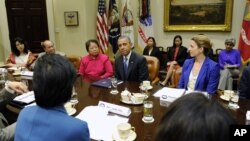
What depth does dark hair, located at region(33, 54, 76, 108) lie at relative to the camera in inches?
42.8

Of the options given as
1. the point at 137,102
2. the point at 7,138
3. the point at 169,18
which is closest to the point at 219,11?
the point at 169,18

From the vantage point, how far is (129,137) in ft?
4.56

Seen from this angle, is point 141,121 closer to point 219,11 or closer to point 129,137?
point 129,137

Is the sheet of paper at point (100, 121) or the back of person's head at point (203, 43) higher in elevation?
the back of person's head at point (203, 43)

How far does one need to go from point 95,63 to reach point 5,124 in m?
1.74

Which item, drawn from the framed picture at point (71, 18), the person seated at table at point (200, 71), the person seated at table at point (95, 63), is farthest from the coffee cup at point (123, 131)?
the framed picture at point (71, 18)

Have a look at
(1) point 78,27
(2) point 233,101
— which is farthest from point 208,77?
(1) point 78,27

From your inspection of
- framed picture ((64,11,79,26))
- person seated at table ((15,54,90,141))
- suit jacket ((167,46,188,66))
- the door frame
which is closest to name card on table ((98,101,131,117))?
person seated at table ((15,54,90,141))

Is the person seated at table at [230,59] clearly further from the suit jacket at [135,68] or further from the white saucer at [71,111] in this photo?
the white saucer at [71,111]

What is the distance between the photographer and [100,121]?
159 cm

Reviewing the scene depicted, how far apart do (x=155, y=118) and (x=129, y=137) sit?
341mm

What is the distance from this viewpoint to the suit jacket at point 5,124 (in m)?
1.46

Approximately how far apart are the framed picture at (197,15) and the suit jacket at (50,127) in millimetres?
4680

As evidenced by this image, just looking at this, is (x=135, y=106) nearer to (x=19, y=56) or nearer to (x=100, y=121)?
(x=100, y=121)
